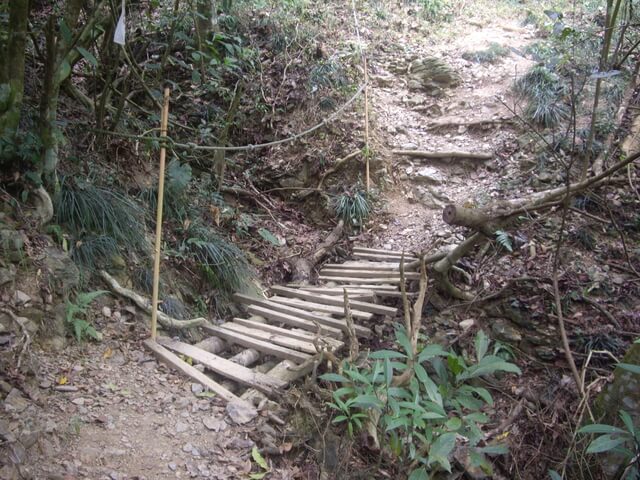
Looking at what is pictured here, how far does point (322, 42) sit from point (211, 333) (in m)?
5.76

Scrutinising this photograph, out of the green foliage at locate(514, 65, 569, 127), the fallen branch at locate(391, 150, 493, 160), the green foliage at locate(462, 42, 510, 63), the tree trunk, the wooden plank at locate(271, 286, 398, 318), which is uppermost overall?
the green foliage at locate(462, 42, 510, 63)

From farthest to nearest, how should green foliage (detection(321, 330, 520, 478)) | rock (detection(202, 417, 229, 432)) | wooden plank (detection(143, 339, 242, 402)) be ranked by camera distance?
wooden plank (detection(143, 339, 242, 402))
rock (detection(202, 417, 229, 432))
green foliage (detection(321, 330, 520, 478))

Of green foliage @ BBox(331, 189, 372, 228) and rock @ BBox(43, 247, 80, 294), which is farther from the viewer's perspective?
green foliage @ BBox(331, 189, 372, 228)

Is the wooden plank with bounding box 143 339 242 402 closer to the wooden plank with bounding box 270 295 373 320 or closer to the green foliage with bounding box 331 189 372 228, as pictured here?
the wooden plank with bounding box 270 295 373 320

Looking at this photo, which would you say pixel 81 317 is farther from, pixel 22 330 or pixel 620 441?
pixel 620 441

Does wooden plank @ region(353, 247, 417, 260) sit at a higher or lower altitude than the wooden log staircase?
higher

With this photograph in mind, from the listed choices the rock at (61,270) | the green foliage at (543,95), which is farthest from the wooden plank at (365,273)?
the green foliage at (543,95)

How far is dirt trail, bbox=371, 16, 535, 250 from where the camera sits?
5.88 m

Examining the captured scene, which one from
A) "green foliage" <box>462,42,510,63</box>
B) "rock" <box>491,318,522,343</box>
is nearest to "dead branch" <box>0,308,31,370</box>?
"rock" <box>491,318,522,343</box>

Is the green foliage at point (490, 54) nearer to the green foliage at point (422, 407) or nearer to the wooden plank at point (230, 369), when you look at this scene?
the green foliage at point (422, 407)

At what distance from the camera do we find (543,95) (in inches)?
240

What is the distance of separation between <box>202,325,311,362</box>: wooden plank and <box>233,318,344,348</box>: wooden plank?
0.23 m

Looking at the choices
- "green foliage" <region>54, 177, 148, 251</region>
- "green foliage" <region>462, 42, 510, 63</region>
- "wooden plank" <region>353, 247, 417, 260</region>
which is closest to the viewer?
"green foliage" <region>54, 177, 148, 251</region>

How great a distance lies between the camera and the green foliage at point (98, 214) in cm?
336
